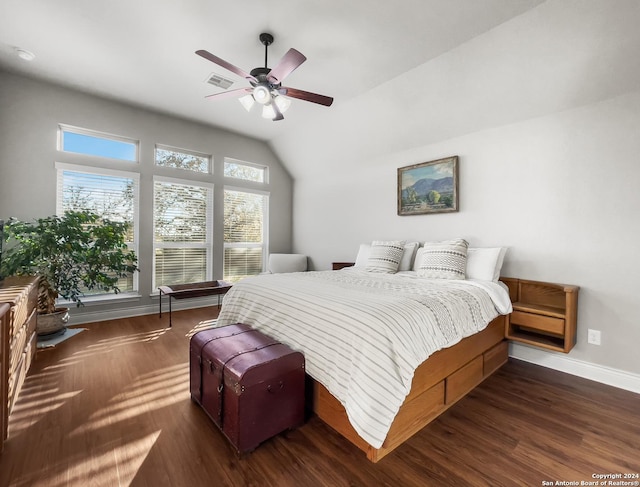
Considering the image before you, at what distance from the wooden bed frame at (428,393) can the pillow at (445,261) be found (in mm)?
574

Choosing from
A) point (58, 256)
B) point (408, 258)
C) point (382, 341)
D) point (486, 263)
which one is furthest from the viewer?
point (408, 258)

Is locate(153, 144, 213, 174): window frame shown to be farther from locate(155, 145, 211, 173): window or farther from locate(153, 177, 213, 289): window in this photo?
locate(153, 177, 213, 289): window

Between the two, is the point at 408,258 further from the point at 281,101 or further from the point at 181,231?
the point at 181,231

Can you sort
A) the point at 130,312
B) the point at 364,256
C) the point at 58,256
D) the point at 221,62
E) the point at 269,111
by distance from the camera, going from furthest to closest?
1. the point at 130,312
2. the point at 364,256
3. the point at 58,256
4. the point at 269,111
5. the point at 221,62

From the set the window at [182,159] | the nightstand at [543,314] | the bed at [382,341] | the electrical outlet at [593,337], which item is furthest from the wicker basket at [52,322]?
the electrical outlet at [593,337]

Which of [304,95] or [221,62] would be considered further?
[304,95]

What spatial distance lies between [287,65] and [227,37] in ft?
2.87

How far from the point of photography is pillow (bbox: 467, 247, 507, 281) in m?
2.71

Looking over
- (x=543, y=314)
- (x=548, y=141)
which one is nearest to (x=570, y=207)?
(x=548, y=141)

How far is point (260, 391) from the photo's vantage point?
59.9 inches

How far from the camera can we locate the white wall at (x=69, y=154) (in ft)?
10.7

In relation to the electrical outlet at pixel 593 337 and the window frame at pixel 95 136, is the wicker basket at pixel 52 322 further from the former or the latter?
the electrical outlet at pixel 593 337

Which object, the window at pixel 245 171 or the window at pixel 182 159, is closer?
the window at pixel 182 159

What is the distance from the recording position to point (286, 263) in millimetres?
5148
